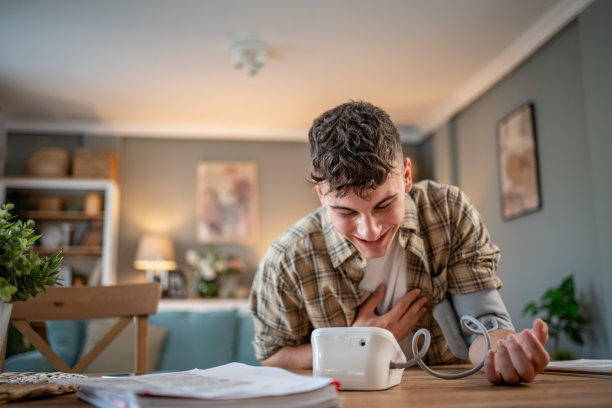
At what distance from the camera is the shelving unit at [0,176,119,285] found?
203 inches

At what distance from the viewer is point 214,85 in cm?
461

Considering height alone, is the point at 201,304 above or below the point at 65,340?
above

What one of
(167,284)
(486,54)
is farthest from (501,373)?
(167,284)

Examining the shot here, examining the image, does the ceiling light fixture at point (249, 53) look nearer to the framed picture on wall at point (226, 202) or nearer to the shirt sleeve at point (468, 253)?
the framed picture on wall at point (226, 202)

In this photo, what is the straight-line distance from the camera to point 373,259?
1.36 meters

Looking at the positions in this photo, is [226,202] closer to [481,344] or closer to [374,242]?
[374,242]

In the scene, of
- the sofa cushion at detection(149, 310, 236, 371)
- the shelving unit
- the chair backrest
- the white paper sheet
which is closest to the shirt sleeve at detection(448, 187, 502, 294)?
the white paper sheet

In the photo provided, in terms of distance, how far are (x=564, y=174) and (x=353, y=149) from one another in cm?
279

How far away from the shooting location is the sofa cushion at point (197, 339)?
3451mm

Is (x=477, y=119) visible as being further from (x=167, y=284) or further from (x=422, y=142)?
(x=167, y=284)

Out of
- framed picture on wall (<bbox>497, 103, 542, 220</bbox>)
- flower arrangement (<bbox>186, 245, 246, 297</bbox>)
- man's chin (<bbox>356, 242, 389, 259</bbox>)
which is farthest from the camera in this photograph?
flower arrangement (<bbox>186, 245, 246, 297</bbox>)

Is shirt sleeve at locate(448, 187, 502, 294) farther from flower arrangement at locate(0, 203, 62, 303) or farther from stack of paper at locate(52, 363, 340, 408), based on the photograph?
flower arrangement at locate(0, 203, 62, 303)

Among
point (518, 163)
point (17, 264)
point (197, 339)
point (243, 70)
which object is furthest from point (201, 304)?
point (17, 264)

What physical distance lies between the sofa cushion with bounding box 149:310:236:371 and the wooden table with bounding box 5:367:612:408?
9.02ft
